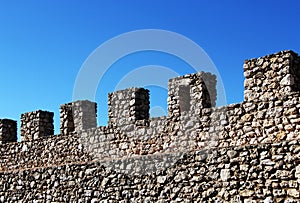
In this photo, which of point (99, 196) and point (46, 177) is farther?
point (46, 177)

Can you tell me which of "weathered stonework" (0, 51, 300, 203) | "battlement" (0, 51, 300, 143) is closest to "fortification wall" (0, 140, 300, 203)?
"weathered stonework" (0, 51, 300, 203)

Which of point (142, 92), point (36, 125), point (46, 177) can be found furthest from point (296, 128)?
point (36, 125)

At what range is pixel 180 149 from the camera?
1390cm

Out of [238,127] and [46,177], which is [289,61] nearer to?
[238,127]

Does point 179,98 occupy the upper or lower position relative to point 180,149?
upper

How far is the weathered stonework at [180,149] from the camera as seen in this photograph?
11531 millimetres

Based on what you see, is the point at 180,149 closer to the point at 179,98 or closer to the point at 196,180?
the point at 179,98

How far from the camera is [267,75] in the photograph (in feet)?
41.2

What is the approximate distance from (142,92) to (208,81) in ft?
6.59

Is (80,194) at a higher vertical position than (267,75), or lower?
lower

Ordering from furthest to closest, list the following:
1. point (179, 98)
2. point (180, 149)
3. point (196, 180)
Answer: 1. point (179, 98)
2. point (180, 149)
3. point (196, 180)

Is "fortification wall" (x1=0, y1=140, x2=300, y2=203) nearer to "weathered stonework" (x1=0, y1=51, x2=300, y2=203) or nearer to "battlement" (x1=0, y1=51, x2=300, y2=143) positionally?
"weathered stonework" (x1=0, y1=51, x2=300, y2=203)

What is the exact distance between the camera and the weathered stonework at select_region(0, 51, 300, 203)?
11.5m

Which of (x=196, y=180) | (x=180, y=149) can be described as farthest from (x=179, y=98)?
(x=196, y=180)
